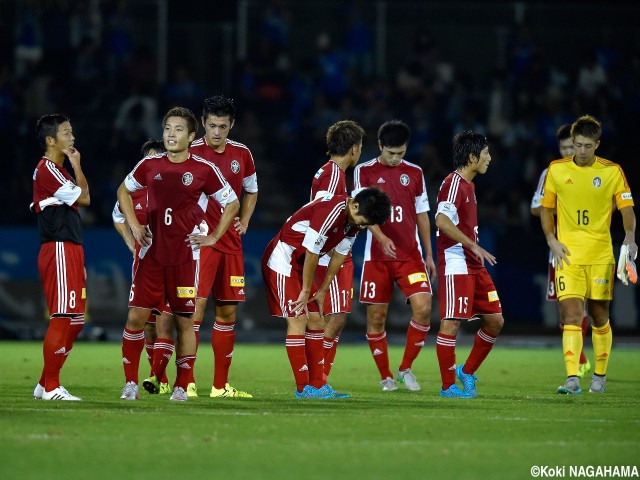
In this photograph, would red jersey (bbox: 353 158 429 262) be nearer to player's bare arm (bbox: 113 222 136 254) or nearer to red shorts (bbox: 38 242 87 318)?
player's bare arm (bbox: 113 222 136 254)

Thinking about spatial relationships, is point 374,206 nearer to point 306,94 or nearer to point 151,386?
point 151,386

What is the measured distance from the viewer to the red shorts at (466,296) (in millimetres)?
11219

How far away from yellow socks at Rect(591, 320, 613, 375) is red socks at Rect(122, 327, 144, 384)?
14.6 ft

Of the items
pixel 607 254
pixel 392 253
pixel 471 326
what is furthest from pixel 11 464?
pixel 471 326

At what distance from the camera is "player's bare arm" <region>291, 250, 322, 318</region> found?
9969mm

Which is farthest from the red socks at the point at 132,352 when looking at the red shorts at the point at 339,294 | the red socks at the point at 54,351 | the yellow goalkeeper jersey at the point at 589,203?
the yellow goalkeeper jersey at the point at 589,203

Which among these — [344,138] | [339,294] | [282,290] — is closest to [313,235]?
[282,290]

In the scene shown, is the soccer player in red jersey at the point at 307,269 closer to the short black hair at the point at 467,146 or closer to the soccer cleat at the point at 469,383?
the soccer cleat at the point at 469,383

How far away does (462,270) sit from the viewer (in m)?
11.3

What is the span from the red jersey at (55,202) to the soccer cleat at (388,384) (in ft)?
11.1

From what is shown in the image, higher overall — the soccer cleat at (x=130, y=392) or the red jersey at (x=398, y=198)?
the red jersey at (x=398, y=198)

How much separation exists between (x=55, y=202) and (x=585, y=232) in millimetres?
4931

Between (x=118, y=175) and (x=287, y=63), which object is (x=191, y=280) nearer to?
(x=118, y=175)

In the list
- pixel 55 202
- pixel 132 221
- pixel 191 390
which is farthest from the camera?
pixel 191 390
